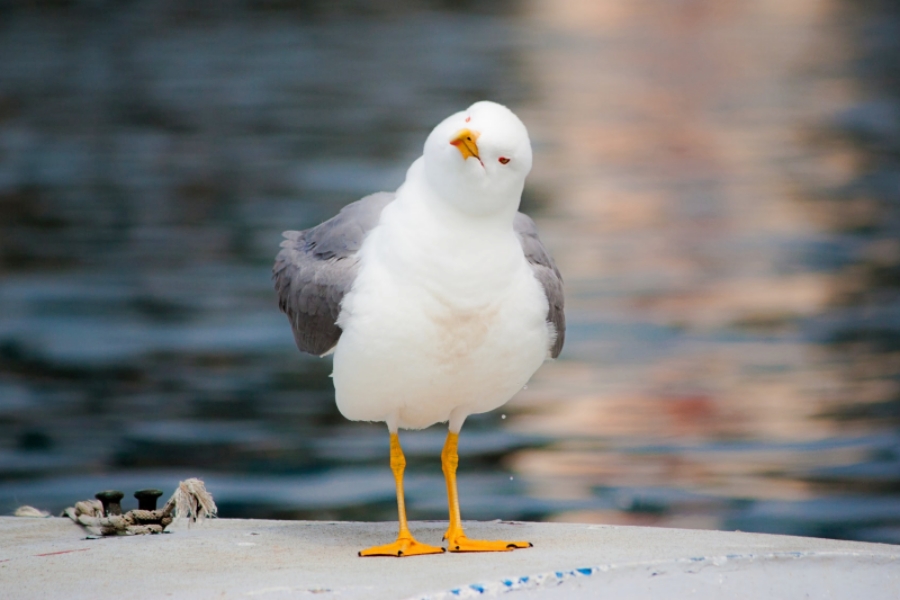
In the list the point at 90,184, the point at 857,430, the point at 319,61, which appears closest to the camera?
the point at 857,430

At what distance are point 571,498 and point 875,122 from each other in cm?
1290

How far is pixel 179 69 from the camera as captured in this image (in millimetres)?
21281

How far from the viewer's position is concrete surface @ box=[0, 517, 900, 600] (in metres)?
3.17

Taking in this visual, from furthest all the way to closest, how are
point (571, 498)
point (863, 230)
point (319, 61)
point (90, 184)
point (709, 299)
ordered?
point (319, 61)
point (90, 184)
point (863, 230)
point (709, 299)
point (571, 498)

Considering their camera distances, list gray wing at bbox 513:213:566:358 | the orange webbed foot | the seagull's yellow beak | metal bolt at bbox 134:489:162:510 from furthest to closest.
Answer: metal bolt at bbox 134:489:162:510
gray wing at bbox 513:213:566:358
the orange webbed foot
the seagull's yellow beak

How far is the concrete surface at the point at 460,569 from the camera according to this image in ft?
10.4

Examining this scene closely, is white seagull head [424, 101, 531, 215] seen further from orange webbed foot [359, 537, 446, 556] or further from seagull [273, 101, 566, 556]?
orange webbed foot [359, 537, 446, 556]

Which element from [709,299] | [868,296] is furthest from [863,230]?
[709,299]

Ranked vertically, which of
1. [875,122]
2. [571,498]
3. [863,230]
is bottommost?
[571,498]

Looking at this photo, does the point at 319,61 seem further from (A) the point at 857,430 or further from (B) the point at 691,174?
(A) the point at 857,430

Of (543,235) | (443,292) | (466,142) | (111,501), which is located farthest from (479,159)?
(543,235)

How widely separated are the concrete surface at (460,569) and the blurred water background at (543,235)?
2334 millimetres

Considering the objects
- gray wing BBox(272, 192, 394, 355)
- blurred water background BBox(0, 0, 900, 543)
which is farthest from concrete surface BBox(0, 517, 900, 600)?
blurred water background BBox(0, 0, 900, 543)

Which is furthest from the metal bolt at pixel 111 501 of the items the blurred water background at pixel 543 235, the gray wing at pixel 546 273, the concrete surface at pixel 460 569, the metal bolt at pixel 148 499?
the blurred water background at pixel 543 235
